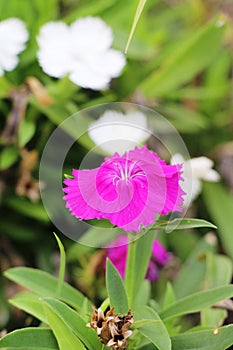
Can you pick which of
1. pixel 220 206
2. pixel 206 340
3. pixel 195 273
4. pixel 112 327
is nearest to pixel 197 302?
pixel 206 340

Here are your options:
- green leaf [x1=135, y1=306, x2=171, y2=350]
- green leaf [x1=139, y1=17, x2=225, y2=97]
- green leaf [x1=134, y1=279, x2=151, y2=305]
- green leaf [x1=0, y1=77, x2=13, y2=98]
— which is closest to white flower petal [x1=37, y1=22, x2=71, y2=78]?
green leaf [x1=0, y1=77, x2=13, y2=98]

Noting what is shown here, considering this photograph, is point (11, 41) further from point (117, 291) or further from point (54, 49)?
point (117, 291)

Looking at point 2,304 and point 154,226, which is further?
point 2,304

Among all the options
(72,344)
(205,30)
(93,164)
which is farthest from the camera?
(205,30)

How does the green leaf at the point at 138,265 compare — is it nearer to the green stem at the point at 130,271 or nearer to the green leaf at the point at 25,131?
the green stem at the point at 130,271

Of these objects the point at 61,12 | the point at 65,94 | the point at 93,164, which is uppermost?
the point at 61,12

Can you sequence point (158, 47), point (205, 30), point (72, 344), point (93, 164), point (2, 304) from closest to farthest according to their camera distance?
point (72, 344)
point (93, 164)
point (2, 304)
point (205, 30)
point (158, 47)

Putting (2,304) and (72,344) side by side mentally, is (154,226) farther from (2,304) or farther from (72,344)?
(2,304)

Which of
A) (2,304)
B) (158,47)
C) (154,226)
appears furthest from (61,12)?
(154,226)
